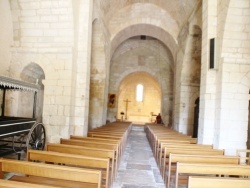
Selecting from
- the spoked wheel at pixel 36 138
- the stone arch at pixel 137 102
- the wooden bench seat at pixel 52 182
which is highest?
the stone arch at pixel 137 102

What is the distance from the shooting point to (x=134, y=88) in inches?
899

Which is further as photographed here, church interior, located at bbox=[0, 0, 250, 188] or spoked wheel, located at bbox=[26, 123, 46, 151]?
church interior, located at bbox=[0, 0, 250, 188]

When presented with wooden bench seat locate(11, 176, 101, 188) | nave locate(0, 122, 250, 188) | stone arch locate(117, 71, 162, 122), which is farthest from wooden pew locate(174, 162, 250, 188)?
stone arch locate(117, 71, 162, 122)

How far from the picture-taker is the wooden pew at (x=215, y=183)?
94.7 inches

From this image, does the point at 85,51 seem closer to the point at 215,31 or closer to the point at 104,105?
the point at 215,31

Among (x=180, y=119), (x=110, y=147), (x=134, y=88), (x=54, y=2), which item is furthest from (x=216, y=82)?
(x=134, y=88)

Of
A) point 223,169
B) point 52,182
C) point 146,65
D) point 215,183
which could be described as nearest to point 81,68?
point 52,182

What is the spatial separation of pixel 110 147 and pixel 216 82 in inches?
A: 144

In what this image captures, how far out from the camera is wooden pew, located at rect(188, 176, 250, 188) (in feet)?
7.89

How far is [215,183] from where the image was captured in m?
2.42

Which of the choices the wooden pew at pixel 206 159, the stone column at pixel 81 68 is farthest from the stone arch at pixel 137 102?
the wooden pew at pixel 206 159

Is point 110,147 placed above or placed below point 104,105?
below

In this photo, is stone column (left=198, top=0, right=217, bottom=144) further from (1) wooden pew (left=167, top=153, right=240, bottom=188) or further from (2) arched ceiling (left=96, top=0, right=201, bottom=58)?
(2) arched ceiling (left=96, top=0, right=201, bottom=58)

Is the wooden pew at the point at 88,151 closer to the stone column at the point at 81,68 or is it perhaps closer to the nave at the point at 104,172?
the nave at the point at 104,172
